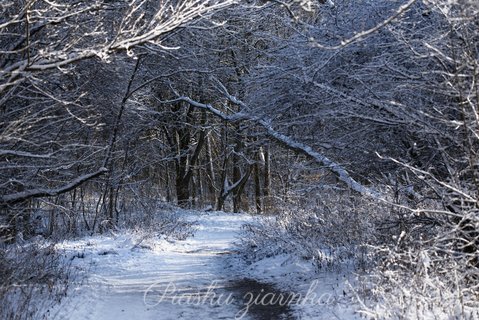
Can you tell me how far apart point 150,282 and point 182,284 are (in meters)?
0.62

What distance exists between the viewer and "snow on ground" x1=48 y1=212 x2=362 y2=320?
7.75 metres

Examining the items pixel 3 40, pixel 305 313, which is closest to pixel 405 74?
pixel 305 313

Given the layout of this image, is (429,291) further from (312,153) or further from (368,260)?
(312,153)

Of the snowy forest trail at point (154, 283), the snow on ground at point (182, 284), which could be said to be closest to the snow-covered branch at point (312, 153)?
the snow on ground at point (182, 284)

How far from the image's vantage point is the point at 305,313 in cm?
745

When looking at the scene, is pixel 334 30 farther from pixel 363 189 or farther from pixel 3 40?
pixel 3 40

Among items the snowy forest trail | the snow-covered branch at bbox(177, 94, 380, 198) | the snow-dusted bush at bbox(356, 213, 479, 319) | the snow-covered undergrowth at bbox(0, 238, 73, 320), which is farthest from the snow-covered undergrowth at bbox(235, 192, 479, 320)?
the snow-covered undergrowth at bbox(0, 238, 73, 320)

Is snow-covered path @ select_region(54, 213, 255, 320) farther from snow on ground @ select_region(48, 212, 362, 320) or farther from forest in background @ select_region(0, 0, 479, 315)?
forest in background @ select_region(0, 0, 479, 315)

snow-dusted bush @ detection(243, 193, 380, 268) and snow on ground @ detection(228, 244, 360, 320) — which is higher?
snow-dusted bush @ detection(243, 193, 380, 268)

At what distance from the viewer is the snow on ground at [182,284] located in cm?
775

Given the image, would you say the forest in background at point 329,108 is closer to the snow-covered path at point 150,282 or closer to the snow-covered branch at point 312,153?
the snow-covered branch at point 312,153

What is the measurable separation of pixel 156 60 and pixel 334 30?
8.01 meters

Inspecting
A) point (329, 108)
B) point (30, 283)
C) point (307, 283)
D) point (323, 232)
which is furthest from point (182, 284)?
point (329, 108)

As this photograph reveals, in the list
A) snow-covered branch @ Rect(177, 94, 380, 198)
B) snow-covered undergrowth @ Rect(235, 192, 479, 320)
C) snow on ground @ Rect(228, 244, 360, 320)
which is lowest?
snow on ground @ Rect(228, 244, 360, 320)
